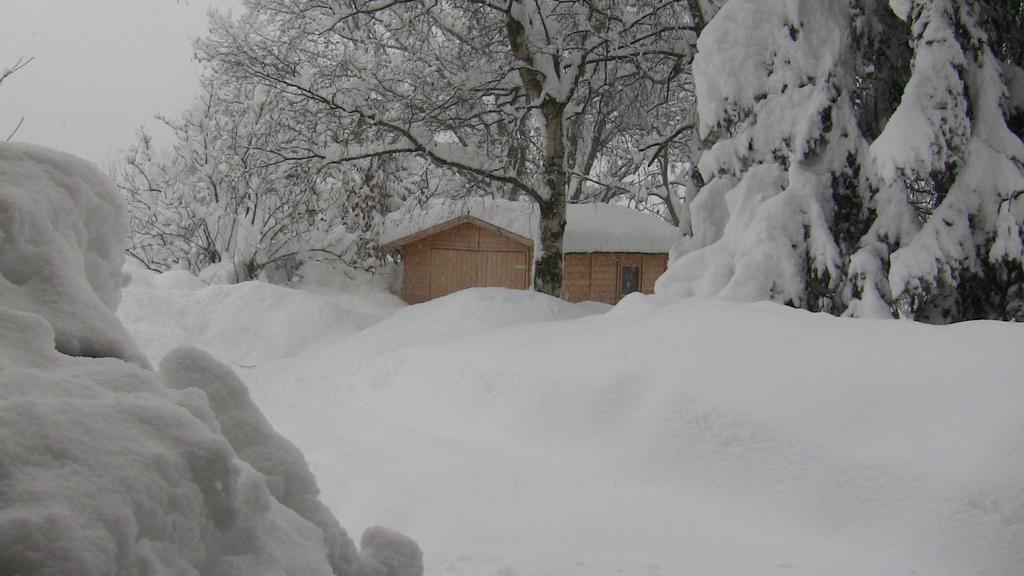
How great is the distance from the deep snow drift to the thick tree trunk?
1303cm

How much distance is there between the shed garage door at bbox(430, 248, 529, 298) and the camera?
23.9m

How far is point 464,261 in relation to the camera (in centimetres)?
2414

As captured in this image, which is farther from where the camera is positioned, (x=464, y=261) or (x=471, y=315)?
(x=464, y=261)

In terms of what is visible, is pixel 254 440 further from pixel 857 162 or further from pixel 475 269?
pixel 475 269

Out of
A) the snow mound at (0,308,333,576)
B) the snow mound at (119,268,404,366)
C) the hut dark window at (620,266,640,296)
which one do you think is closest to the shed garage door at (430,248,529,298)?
the hut dark window at (620,266,640,296)

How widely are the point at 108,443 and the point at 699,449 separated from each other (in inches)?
221

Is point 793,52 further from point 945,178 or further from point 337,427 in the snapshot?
point 337,427

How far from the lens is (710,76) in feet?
35.0

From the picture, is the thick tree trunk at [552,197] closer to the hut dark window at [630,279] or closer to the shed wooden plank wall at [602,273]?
the shed wooden plank wall at [602,273]

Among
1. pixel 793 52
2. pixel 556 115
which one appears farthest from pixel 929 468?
pixel 556 115

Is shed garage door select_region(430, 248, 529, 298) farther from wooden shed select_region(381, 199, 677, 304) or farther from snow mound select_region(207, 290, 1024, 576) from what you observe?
snow mound select_region(207, 290, 1024, 576)

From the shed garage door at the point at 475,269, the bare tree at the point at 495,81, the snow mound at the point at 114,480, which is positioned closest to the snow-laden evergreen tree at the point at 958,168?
the bare tree at the point at 495,81

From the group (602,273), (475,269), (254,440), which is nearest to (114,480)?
(254,440)

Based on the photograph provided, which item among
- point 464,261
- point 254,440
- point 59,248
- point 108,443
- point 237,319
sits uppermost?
point 464,261
